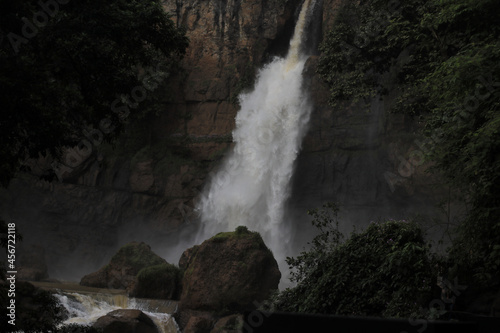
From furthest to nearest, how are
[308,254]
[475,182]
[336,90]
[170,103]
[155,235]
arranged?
1. [170,103]
2. [155,235]
3. [336,90]
4. [308,254]
5. [475,182]

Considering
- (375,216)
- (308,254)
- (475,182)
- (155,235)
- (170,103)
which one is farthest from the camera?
(170,103)

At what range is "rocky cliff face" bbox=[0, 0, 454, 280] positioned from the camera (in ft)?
86.5

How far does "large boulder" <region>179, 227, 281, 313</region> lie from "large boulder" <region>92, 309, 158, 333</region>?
173cm

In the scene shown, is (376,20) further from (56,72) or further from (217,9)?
(217,9)

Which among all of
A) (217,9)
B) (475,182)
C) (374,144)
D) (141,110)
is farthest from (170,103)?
(475,182)

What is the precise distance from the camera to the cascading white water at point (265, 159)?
25977 millimetres

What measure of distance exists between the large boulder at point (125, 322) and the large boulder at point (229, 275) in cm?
173

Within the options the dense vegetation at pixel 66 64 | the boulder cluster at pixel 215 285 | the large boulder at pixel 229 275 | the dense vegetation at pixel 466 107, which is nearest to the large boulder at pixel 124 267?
the boulder cluster at pixel 215 285

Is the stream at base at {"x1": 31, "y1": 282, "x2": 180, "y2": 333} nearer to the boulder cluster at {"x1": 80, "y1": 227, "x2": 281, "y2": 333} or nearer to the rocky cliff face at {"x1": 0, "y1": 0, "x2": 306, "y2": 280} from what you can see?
the boulder cluster at {"x1": 80, "y1": 227, "x2": 281, "y2": 333}

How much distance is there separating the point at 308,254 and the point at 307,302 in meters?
1.38

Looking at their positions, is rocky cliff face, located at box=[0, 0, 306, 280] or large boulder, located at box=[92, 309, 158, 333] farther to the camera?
rocky cliff face, located at box=[0, 0, 306, 280]

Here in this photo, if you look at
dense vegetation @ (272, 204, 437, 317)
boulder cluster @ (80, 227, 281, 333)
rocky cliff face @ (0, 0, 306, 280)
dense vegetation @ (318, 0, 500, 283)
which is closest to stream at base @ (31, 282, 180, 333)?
boulder cluster @ (80, 227, 281, 333)

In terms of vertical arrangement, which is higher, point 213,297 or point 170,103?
point 170,103

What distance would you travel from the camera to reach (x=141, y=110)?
2948cm
